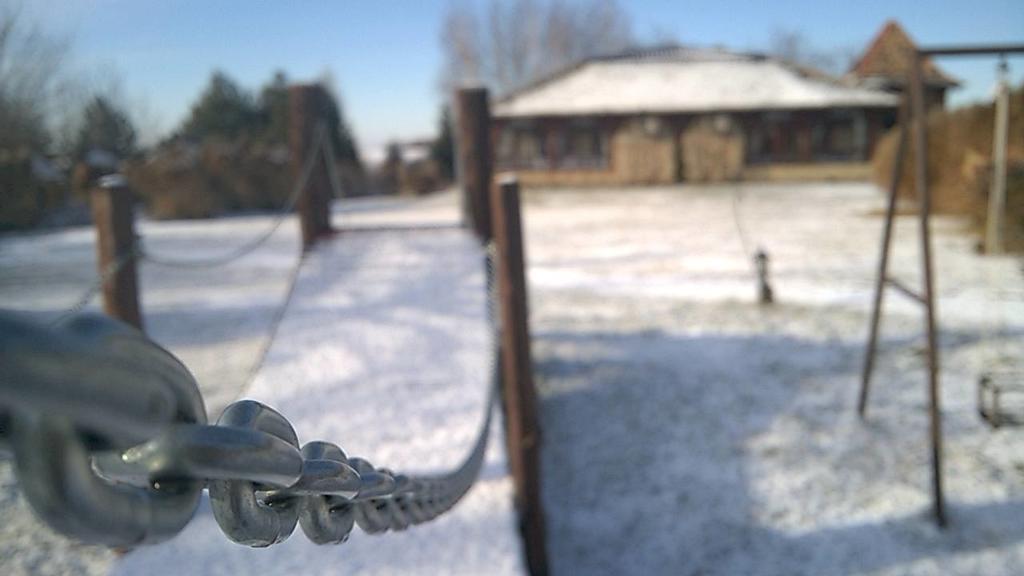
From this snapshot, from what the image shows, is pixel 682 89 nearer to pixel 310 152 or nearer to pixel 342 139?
pixel 342 139

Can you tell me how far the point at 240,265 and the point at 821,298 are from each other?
859 centimetres

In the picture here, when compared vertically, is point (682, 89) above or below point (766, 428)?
above

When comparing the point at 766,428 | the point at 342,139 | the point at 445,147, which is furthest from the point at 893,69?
the point at 766,428

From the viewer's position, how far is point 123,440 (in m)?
0.51

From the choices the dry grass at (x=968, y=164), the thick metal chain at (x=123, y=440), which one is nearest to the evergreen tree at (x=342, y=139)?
the dry grass at (x=968, y=164)

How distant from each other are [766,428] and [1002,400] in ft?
5.11

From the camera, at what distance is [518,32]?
50281mm

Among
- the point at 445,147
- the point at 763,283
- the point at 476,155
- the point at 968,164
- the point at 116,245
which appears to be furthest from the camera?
the point at 445,147

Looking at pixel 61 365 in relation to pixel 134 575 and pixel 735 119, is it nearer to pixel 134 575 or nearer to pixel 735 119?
pixel 134 575

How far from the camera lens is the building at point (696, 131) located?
26125 mm

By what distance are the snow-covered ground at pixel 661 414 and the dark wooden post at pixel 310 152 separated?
27 cm

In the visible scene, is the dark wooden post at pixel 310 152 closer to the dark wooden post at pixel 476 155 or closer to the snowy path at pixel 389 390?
the snowy path at pixel 389 390

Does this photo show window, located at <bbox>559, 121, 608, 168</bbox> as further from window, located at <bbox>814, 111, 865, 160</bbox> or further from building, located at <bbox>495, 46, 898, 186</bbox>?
window, located at <bbox>814, 111, 865, 160</bbox>

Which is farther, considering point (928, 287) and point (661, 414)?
point (661, 414)
